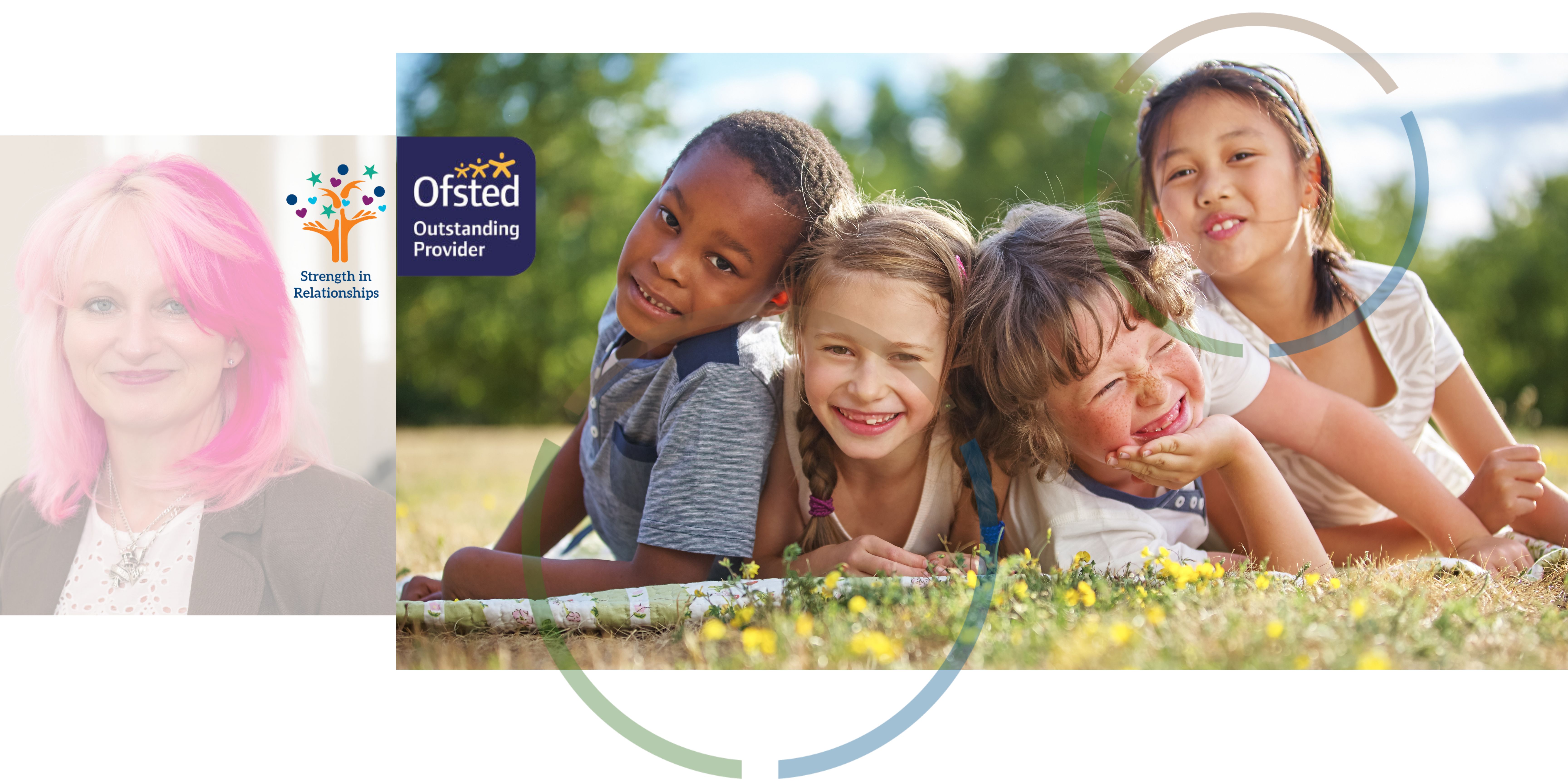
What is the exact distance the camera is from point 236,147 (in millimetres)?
2160

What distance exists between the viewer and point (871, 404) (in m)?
2.13

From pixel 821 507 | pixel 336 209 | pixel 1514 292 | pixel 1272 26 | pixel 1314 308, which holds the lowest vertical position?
pixel 821 507

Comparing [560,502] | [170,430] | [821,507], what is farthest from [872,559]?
[170,430]

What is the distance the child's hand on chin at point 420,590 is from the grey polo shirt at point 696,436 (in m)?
0.45

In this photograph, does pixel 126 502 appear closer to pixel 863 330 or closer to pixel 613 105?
pixel 863 330

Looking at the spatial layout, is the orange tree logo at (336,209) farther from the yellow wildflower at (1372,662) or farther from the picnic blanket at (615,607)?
the yellow wildflower at (1372,662)

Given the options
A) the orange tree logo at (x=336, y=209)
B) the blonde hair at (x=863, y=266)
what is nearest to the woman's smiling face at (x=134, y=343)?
the orange tree logo at (x=336, y=209)

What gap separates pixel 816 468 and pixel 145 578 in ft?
4.57

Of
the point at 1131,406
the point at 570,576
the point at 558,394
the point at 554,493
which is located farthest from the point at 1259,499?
the point at 558,394

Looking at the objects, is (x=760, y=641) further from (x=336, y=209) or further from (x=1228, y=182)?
(x=1228, y=182)

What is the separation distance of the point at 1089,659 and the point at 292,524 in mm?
1577

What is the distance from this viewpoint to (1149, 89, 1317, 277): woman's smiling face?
8.38 feet

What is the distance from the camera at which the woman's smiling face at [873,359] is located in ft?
6.98

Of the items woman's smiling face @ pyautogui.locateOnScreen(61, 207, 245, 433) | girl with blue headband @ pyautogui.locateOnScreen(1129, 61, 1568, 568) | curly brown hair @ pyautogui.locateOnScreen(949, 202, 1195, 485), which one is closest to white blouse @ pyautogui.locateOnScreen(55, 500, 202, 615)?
woman's smiling face @ pyautogui.locateOnScreen(61, 207, 245, 433)
